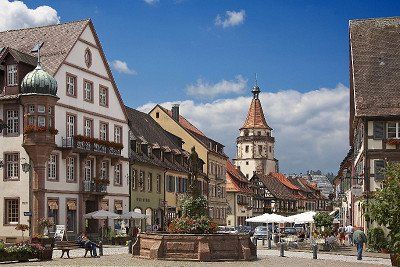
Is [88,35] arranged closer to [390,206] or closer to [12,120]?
[12,120]

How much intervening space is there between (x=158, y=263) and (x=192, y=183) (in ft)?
29.6

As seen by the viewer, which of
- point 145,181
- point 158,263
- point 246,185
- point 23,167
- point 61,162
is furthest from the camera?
point 246,185

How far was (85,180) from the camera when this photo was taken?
161 feet

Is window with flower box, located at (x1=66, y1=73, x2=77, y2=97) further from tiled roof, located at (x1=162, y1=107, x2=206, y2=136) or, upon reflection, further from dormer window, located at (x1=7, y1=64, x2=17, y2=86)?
tiled roof, located at (x1=162, y1=107, x2=206, y2=136)

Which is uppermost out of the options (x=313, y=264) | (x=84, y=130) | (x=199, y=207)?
(x=84, y=130)

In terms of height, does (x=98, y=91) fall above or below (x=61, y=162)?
above

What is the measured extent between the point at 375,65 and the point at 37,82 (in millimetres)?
21150

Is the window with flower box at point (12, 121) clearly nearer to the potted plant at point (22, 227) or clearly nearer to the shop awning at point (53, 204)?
the shop awning at point (53, 204)

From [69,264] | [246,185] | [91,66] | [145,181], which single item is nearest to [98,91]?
[91,66]

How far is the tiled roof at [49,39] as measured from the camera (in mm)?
47375

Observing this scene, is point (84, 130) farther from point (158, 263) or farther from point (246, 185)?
point (246, 185)

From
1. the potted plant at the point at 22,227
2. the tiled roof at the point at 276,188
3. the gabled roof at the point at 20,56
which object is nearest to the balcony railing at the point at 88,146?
the gabled roof at the point at 20,56

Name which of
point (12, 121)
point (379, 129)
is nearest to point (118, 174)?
point (12, 121)

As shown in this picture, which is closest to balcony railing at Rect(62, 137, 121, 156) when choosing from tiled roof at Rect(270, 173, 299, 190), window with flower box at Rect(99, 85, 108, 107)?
window with flower box at Rect(99, 85, 108, 107)
